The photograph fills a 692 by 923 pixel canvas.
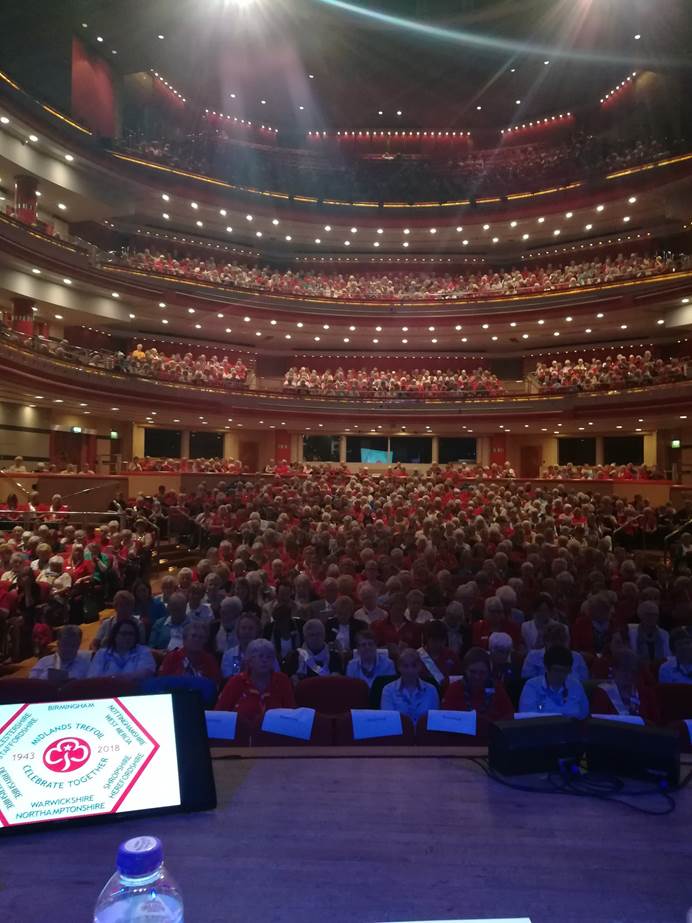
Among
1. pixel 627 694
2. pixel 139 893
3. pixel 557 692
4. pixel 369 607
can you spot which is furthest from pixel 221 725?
pixel 369 607

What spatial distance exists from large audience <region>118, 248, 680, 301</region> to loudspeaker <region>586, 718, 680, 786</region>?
2644 centimetres

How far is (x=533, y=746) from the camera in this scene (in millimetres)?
2723

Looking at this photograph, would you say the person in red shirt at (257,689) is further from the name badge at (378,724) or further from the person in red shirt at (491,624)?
the person in red shirt at (491,624)

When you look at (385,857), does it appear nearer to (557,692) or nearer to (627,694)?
(557,692)

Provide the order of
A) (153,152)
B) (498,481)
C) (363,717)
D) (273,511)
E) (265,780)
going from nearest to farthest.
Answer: (265,780) → (363,717) → (273,511) → (498,481) → (153,152)

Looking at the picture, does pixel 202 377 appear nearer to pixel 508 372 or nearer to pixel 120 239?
pixel 120 239

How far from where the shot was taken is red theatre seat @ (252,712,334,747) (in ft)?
12.8

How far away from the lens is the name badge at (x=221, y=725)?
145 inches

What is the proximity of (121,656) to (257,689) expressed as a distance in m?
1.53

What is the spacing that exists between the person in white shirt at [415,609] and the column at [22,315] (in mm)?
20211

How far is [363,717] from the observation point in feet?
12.4

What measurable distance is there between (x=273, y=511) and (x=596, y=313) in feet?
62.8

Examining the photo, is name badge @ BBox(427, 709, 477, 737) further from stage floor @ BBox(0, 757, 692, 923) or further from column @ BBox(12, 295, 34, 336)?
column @ BBox(12, 295, 34, 336)

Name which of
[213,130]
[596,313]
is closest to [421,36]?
[213,130]
